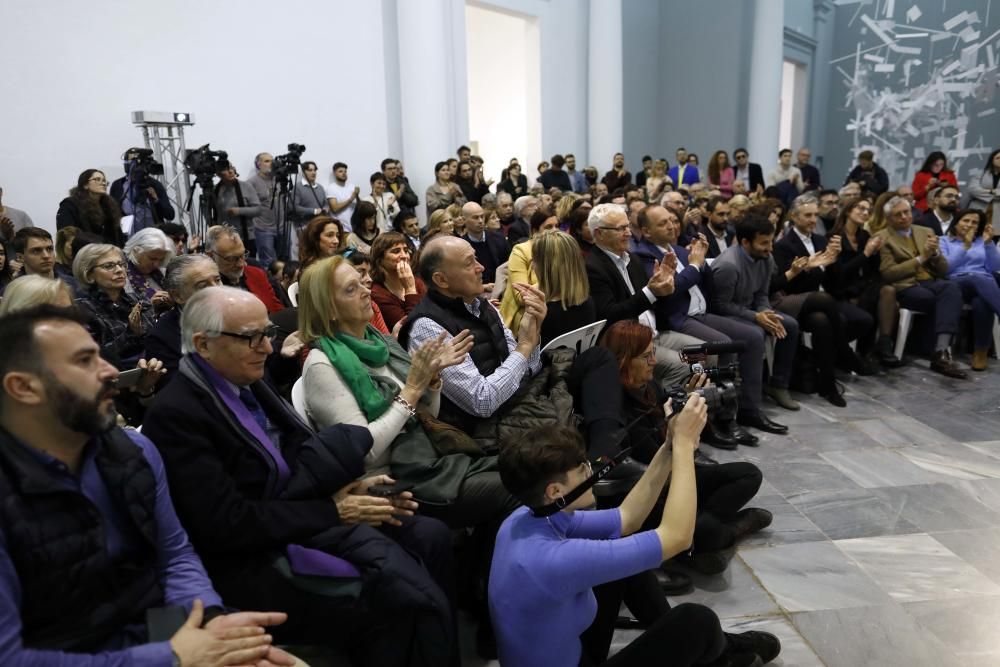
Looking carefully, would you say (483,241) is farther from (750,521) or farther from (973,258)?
(973,258)

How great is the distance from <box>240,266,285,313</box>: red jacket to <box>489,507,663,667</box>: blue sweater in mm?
2502

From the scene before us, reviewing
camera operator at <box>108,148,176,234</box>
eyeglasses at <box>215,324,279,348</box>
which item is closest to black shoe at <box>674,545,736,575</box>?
eyeglasses at <box>215,324,279,348</box>

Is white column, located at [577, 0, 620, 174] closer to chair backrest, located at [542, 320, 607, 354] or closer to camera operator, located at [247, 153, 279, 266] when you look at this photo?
camera operator, located at [247, 153, 279, 266]

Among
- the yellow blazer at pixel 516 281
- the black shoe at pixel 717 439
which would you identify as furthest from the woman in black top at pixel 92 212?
the black shoe at pixel 717 439

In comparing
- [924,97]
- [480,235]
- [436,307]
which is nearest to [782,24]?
[924,97]

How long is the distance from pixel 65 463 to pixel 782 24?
13505mm

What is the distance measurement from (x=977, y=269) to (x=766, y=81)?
828 cm

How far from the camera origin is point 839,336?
466cm

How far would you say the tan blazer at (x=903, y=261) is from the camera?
5.17m

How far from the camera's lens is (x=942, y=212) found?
576 centimetres

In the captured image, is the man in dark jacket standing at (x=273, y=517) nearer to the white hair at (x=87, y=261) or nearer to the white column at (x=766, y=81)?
the white hair at (x=87, y=261)

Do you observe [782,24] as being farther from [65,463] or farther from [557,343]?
[65,463]

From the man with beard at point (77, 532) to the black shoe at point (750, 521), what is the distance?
6.16ft

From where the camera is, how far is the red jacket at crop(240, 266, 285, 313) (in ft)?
12.2
